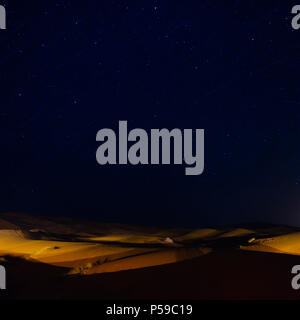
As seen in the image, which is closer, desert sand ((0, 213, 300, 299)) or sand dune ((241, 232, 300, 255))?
desert sand ((0, 213, 300, 299))

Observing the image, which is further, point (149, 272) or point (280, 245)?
point (280, 245)

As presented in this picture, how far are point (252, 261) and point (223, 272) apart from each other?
2.34ft

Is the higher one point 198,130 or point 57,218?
point 198,130

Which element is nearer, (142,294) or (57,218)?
(142,294)

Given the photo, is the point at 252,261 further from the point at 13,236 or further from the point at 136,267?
the point at 13,236

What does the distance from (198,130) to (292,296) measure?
6.19 metres

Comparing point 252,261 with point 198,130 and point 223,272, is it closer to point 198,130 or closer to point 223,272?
point 223,272

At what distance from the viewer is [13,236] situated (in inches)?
324

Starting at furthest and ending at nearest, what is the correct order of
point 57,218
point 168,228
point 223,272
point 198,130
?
1. point 57,218
2. point 168,228
3. point 198,130
4. point 223,272

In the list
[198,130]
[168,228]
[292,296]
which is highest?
[198,130]

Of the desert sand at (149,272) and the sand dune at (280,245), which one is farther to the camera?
the sand dune at (280,245)
